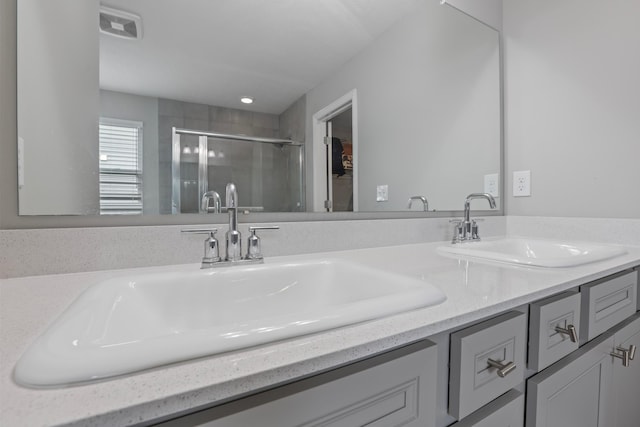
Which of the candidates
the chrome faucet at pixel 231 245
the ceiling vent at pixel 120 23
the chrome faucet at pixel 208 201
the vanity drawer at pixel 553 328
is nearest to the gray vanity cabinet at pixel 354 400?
the vanity drawer at pixel 553 328

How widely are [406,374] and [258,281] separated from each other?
411 mm

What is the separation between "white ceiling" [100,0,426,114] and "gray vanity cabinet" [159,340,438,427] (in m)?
0.77

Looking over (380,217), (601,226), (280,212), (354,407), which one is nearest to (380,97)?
(380,217)

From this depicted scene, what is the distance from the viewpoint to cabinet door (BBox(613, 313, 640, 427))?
0.86 meters

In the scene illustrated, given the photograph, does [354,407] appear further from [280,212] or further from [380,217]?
[380,217]

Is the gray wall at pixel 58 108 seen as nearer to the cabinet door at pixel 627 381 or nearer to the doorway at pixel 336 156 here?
the doorway at pixel 336 156

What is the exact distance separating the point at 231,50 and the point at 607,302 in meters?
1.24

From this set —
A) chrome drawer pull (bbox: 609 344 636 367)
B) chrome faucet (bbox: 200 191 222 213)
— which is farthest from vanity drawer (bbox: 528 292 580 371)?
chrome faucet (bbox: 200 191 222 213)

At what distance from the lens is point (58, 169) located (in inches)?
27.4

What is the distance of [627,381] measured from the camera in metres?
0.91

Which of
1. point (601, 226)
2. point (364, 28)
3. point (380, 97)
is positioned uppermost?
point (364, 28)

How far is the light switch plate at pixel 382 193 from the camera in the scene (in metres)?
1.19

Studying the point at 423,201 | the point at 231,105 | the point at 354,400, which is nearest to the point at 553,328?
the point at 354,400

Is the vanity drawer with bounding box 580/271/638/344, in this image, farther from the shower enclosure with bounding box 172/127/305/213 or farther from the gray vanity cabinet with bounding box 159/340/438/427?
the shower enclosure with bounding box 172/127/305/213
